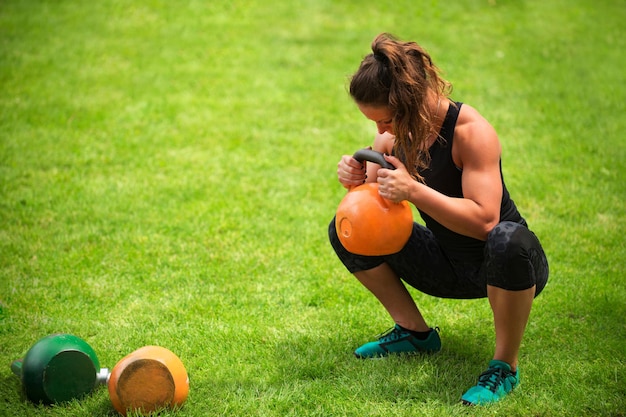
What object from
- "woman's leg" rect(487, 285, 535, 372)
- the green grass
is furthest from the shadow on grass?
"woman's leg" rect(487, 285, 535, 372)

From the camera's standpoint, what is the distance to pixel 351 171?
3.16 metres

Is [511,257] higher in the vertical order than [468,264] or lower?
higher

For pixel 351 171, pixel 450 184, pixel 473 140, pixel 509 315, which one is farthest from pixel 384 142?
pixel 509 315

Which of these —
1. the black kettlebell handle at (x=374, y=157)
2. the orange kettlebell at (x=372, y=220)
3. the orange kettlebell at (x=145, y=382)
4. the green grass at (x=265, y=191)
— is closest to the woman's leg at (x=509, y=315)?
the green grass at (x=265, y=191)

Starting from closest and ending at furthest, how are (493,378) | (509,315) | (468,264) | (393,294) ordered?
(509,315) → (493,378) → (468,264) → (393,294)

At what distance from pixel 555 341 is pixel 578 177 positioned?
2546 millimetres

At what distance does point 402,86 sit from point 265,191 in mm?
2882

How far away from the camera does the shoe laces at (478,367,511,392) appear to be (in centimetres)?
297

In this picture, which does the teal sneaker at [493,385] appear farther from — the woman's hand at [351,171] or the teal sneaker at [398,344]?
the woman's hand at [351,171]

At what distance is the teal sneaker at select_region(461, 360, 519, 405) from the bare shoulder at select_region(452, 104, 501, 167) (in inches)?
35.0

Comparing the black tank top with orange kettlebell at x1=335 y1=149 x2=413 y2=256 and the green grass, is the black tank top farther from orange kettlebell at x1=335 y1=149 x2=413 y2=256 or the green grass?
the green grass

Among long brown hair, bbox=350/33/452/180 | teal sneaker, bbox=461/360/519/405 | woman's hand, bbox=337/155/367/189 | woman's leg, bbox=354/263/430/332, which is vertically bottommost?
teal sneaker, bbox=461/360/519/405

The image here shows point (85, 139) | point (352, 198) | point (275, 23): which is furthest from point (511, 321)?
point (275, 23)

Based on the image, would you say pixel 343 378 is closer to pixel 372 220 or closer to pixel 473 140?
pixel 372 220
